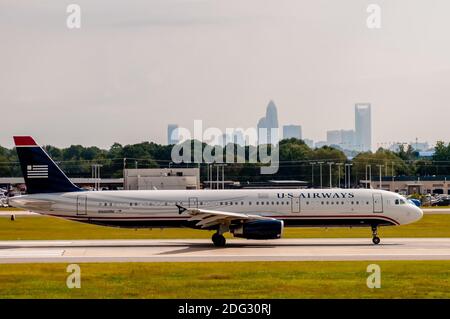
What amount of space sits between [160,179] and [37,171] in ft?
218

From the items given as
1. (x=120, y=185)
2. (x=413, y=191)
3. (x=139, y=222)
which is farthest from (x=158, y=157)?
(x=139, y=222)

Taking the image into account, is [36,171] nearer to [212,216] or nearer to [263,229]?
[212,216]

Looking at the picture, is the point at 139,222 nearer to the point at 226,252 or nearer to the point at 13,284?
the point at 226,252

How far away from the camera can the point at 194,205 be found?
47.1 meters

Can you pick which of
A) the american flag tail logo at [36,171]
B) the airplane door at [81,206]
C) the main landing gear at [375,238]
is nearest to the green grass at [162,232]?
the main landing gear at [375,238]

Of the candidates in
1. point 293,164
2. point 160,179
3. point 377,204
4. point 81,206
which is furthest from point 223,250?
point 293,164

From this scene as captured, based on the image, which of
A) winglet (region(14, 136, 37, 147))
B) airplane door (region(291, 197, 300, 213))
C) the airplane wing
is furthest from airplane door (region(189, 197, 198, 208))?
winglet (region(14, 136, 37, 147))

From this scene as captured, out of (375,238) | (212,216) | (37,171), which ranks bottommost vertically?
(375,238)

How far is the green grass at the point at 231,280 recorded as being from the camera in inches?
1090

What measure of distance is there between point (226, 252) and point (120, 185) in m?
120

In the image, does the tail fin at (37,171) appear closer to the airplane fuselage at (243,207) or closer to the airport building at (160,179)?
the airplane fuselage at (243,207)

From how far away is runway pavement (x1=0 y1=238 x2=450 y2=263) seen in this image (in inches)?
1518

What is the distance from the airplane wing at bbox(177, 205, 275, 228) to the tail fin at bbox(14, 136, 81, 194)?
289 inches
